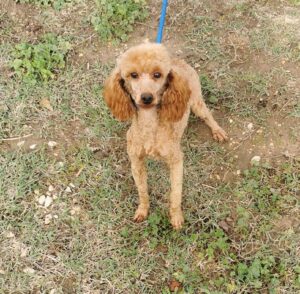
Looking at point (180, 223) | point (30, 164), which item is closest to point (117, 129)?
point (30, 164)

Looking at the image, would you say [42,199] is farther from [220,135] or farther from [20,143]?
[220,135]

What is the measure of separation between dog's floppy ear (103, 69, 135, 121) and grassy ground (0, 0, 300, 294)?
3.33 feet

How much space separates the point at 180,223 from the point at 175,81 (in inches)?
46.3

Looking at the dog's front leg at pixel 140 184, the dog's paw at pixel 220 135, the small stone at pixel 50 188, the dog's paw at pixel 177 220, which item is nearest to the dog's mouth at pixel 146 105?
the dog's front leg at pixel 140 184

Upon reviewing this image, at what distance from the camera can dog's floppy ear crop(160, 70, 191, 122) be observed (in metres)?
2.92

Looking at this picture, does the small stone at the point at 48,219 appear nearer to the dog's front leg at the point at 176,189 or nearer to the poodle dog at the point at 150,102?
the poodle dog at the point at 150,102

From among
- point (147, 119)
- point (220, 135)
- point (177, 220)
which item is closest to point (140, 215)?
point (177, 220)

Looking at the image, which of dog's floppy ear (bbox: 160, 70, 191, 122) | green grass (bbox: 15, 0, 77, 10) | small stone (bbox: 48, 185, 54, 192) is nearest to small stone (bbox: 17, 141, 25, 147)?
small stone (bbox: 48, 185, 54, 192)

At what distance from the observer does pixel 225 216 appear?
3.55m

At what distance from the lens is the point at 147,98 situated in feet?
9.02

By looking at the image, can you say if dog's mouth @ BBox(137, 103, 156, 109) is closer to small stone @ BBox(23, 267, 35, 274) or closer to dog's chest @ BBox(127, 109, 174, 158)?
dog's chest @ BBox(127, 109, 174, 158)

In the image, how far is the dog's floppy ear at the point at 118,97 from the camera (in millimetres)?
2904

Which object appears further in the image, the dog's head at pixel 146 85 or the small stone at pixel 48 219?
the small stone at pixel 48 219

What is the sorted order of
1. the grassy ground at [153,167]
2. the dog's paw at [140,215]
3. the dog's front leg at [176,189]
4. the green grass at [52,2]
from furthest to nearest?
1. the green grass at [52,2]
2. the dog's paw at [140,215]
3. the grassy ground at [153,167]
4. the dog's front leg at [176,189]
